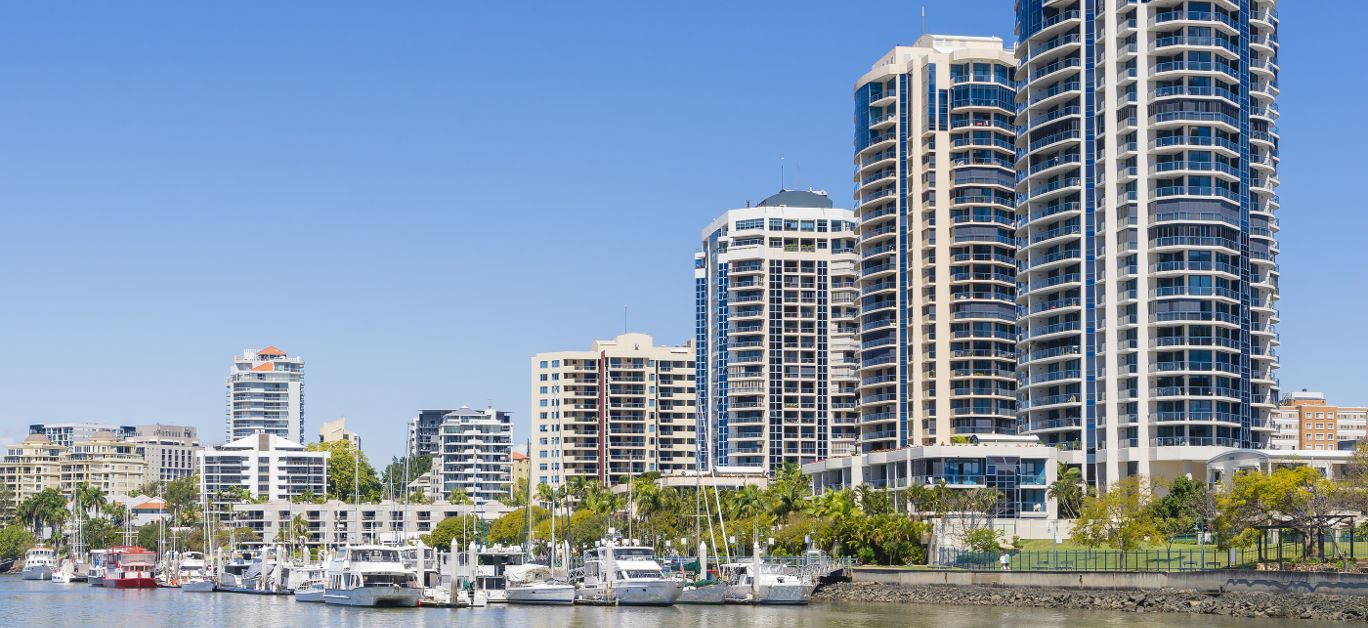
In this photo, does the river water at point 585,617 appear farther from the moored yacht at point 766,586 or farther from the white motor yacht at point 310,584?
the moored yacht at point 766,586

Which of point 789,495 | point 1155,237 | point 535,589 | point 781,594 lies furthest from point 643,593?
point 1155,237

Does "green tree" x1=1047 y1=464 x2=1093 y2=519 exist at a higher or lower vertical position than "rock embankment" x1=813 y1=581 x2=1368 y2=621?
higher

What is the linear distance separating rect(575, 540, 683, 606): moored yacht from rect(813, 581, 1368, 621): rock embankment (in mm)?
13690

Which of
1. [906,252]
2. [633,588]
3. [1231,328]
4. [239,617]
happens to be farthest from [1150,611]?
[906,252]

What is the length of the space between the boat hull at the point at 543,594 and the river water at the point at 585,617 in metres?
1.26

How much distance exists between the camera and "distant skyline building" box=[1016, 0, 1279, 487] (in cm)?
15200

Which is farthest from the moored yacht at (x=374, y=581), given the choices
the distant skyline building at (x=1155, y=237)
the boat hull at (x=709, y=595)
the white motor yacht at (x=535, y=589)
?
the distant skyline building at (x=1155, y=237)

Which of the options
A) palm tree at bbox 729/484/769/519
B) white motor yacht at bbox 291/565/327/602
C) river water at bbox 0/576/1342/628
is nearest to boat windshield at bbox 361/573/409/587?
river water at bbox 0/576/1342/628

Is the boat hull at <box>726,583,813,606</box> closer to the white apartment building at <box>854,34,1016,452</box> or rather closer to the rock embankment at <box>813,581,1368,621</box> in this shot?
the rock embankment at <box>813,581,1368,621</box>

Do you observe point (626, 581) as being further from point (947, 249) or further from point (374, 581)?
point (947, 249)

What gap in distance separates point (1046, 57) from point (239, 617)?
9527 cm

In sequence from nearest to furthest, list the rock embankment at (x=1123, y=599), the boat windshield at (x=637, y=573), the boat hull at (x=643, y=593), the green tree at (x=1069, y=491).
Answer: the rock embankment at (x=1123, y=599), the boat hull at (x=643, y=593), the boat windshield at (x=637, y=573), the green tree at (x=1069, y=491)

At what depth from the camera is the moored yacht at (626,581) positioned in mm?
128500

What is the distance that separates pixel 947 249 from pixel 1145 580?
78.4 meters
